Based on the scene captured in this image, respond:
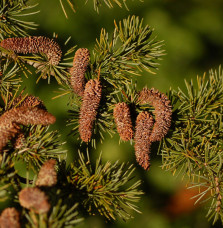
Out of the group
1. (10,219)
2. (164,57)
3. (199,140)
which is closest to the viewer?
(10,219)

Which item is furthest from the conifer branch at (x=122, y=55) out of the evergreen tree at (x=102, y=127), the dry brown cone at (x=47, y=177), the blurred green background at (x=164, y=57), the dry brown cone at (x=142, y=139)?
the blurred green background at (x=164, y=57)

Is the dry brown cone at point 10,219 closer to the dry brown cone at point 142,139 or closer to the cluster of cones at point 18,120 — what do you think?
the cluster of cones at point 18,120

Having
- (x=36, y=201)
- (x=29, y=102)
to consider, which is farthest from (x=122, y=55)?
(x=36, y=201)

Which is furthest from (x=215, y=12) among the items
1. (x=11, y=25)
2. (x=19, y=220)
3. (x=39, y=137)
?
(x=19, y=220)

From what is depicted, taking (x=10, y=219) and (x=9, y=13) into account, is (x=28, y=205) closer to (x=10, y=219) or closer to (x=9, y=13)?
(x=10, y=219)

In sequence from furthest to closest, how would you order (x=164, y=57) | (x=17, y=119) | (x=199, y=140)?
(x=164, y=57)
(x=199, y=140)
(x=17, y=119)
